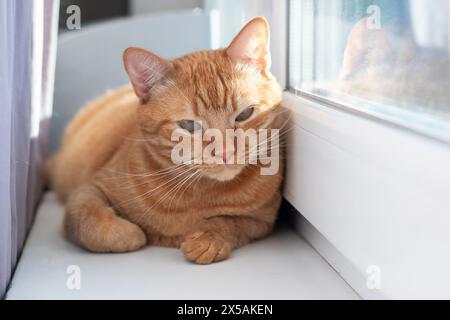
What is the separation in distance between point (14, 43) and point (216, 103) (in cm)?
40

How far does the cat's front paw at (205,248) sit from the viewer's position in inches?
44.6

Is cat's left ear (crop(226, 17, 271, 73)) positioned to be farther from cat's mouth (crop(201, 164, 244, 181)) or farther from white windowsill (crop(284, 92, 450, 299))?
cat's mouth (crop(201, 164, 244, 181))

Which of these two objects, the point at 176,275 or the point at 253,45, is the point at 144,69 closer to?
the point at 253,45

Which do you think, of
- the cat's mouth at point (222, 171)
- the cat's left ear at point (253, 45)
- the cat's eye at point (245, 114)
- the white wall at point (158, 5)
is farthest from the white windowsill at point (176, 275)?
the white wall at point (158, 5)

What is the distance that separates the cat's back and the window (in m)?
0.51

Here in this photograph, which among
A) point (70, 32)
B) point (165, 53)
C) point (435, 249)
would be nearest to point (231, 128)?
point (435, 249)

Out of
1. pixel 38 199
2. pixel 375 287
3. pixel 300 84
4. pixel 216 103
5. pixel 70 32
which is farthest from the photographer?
pixel 70 32

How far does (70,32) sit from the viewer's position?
2131 millimetres

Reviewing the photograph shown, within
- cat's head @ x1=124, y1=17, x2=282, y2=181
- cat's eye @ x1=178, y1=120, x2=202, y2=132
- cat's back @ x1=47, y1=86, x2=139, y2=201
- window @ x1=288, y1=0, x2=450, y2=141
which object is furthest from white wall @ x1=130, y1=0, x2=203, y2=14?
cat's eye @ x1=178, y1=120, x2=202, y2=132

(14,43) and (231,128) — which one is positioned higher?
(14,43)

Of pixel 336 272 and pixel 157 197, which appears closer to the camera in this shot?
pixel 336 272

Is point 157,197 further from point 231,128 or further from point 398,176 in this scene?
point 398,176

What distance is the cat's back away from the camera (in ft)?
5.25

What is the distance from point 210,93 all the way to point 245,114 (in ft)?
0.28
